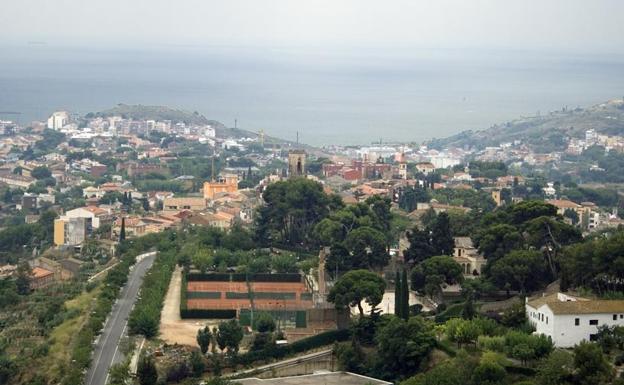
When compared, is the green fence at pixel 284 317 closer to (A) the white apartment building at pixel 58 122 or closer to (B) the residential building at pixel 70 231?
(B) the residential building at pixel 70 231

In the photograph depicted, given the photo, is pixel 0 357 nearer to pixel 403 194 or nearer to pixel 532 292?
pixel 532 292

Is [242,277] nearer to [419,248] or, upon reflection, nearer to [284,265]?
[284,265]

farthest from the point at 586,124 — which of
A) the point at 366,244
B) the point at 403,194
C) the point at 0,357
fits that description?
the point at 0,357

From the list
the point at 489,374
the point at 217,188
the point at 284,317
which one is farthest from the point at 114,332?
the point at 217,188

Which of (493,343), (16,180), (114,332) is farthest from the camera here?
(16,180)

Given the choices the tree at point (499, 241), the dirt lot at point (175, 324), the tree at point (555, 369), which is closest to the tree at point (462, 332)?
the tree at point (555, 369)

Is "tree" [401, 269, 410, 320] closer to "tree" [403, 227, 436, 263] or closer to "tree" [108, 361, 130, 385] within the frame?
"tree" [403, 227, 436, 263]
